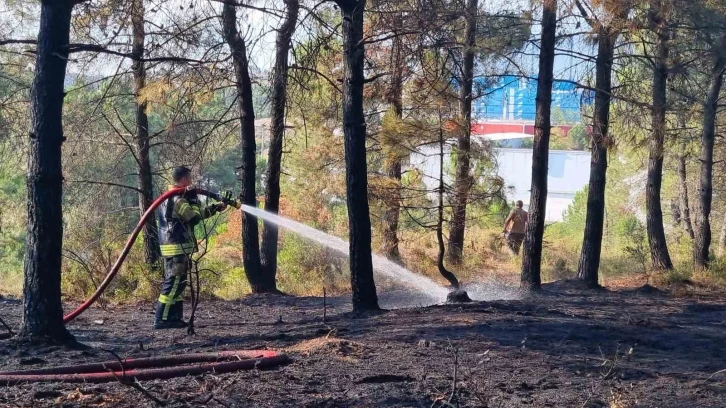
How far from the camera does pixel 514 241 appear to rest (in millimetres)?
20453

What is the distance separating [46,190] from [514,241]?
49.5 feet

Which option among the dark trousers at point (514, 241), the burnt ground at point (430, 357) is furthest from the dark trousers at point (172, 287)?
the dark trousers at point (514, 241)

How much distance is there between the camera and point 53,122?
683 centimetres

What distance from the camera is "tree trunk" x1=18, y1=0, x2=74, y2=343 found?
22.2 ft

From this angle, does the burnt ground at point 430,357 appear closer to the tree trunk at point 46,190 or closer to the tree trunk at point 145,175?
the tree trunk at point 46,190

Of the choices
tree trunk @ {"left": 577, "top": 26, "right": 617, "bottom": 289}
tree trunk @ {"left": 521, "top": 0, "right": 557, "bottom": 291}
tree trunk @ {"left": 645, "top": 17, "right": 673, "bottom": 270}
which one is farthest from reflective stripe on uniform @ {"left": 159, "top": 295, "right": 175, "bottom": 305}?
tree trunk @ {"left": 645, "top": 17, "right": 673, "bottom": 270}

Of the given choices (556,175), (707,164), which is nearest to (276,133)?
(707,164)

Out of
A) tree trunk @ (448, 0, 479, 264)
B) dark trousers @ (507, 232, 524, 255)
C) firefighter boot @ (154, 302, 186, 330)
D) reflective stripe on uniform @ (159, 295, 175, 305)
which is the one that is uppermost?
tree trunk @ (448, 0, 479, 264)

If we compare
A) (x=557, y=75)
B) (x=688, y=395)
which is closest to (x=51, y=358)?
(x=688, y=395)

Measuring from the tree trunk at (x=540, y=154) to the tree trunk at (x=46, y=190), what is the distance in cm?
871

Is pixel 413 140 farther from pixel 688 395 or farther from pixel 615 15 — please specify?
pixel 688 395

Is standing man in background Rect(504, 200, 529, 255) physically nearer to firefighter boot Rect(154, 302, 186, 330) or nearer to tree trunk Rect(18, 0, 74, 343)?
firefighter boot Rect(154, 302, 186, 330)

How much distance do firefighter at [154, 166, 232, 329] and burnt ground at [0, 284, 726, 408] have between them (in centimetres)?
28

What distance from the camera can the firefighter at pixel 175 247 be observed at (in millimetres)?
8641
